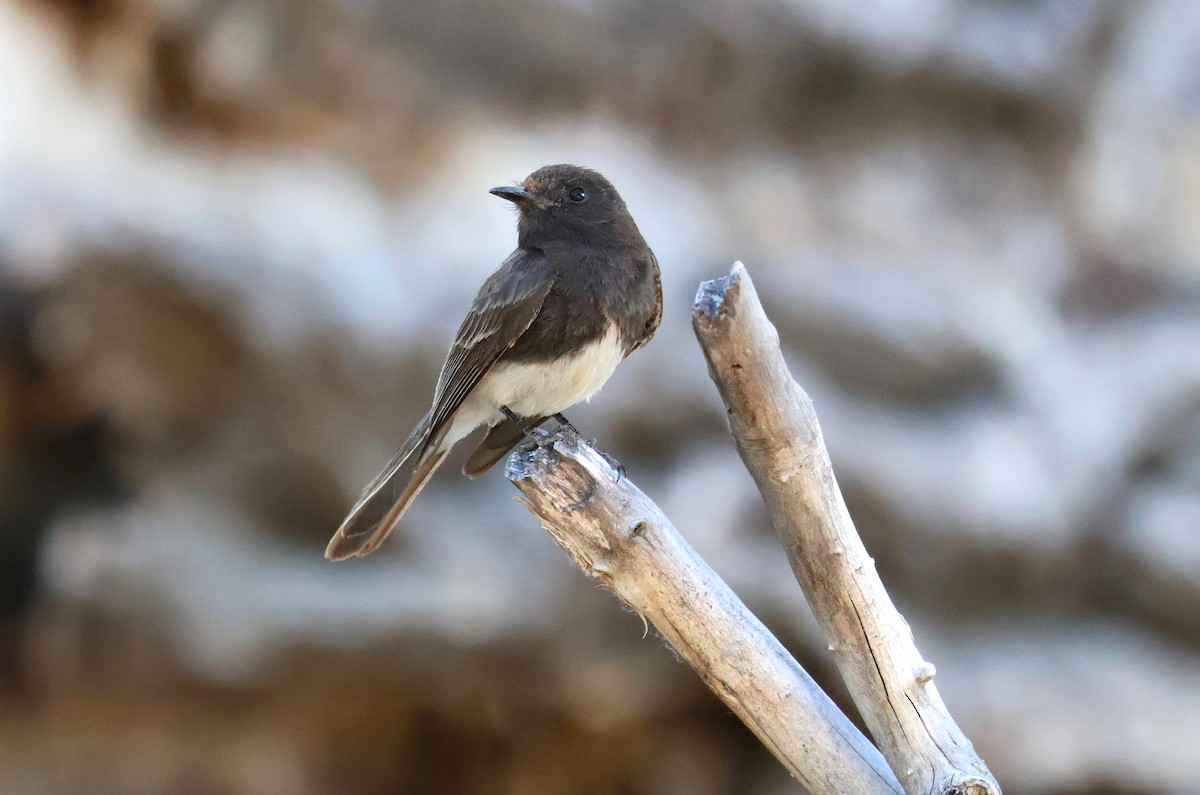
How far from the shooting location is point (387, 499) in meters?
3.17

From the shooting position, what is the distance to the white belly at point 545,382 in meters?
3.10

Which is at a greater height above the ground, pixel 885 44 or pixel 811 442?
pixel 885 44

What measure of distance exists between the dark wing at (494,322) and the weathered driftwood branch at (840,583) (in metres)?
1.12

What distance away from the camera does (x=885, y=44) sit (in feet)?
19.6

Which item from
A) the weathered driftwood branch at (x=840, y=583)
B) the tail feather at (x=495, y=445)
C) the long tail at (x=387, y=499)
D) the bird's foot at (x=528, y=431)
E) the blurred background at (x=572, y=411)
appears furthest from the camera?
the blurred background at (x=572, y=411)

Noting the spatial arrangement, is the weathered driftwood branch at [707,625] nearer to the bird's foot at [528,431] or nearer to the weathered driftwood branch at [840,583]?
the weathered driftwood branch at [840,583]

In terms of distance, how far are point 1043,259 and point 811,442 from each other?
4.70 m

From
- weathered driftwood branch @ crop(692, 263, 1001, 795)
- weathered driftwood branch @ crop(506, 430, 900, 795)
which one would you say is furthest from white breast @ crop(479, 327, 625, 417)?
weathered driftwood branch @ crop(692, 263, 1001, 795)

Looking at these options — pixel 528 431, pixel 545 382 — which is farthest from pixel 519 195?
pixel 528 431

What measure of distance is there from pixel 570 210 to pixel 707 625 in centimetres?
154

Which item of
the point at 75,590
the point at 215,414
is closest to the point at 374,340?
the point at 215,414

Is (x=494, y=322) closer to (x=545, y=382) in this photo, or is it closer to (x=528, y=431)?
(x=545, y=382)

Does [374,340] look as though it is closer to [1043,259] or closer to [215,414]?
[215,414]

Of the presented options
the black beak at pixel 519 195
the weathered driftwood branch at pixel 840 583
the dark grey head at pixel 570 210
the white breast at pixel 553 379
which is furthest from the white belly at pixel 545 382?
the weathered driftwood branch at pixel 840 583
